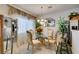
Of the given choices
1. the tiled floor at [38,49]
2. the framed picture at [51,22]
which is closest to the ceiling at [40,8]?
the framed picture at [51,22]

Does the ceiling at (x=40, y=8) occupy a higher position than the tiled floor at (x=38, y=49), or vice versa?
the ceiling at (x=40, y=8)

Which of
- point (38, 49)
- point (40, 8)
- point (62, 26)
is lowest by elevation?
point (38, 49)

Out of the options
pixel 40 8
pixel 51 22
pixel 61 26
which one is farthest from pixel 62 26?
pixel 40 8

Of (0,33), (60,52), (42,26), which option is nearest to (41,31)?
(42,26)

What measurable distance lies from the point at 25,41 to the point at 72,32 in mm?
785

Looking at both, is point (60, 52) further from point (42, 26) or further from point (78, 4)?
point (78, 4)

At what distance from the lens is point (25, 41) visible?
2.48 meters

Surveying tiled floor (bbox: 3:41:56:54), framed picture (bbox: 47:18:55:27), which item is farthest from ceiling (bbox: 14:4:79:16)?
tiled floor (bbox: 3:41:56:54)

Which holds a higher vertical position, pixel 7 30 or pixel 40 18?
pixel 40 18

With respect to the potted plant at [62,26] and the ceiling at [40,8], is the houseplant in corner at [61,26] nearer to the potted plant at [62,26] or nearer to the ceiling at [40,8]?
the potted plant at [62,26]

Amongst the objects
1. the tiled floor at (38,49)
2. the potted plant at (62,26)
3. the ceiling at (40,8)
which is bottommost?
the tiled floor at (38,49)

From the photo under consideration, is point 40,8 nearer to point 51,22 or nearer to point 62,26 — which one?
point 51,22

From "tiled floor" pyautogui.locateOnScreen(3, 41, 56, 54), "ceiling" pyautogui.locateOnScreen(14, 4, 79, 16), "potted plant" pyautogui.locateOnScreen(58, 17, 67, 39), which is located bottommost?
"tiled floor" pyautogui.locateOnScreen(3, 41, 56, 54)

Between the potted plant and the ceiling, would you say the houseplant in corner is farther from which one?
the ceiling
